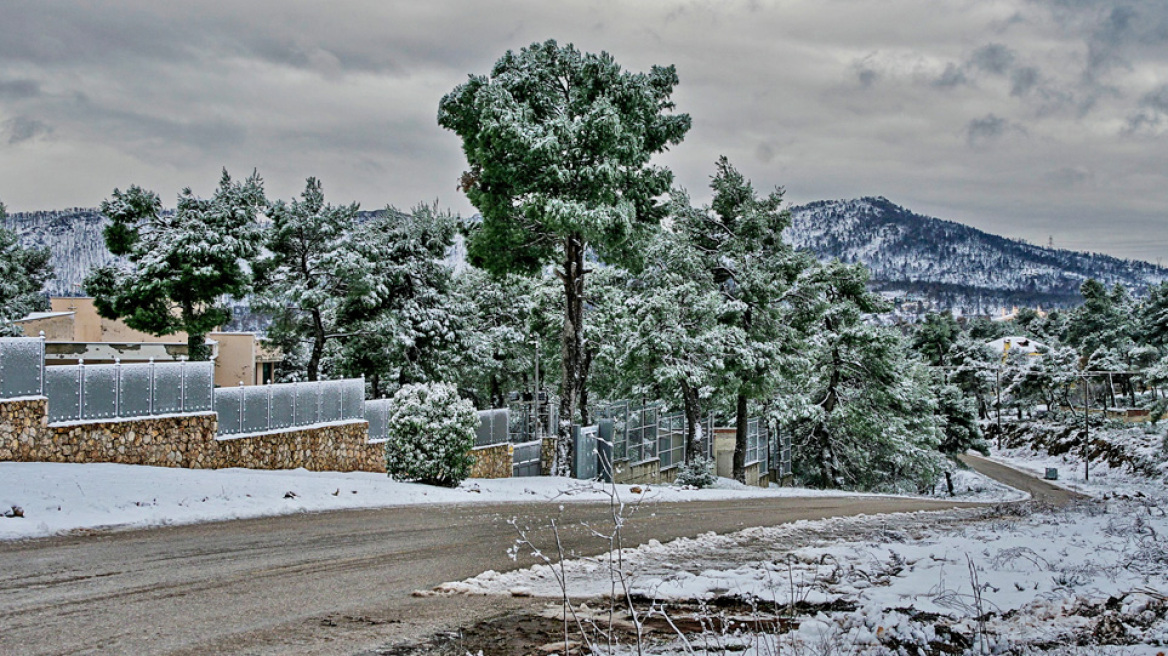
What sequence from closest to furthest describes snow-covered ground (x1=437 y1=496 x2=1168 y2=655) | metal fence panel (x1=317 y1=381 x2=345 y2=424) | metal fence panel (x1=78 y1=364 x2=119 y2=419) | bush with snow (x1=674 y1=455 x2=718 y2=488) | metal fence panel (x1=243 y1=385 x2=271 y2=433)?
1. snow-covered ground (x1=437 y1=496 x2=1168 y2=655)
2. metal fence panel (x1=78 y1=364 x2=119 y2=419)
3. metal fence panel (x1=243 y1=385 x2=271 y2=433)
4. metal fence panel (x1=317 y1=381 x2=345 y2=424)
5. bush with snow (x1=674 y1=455 x2=718 y2=488)

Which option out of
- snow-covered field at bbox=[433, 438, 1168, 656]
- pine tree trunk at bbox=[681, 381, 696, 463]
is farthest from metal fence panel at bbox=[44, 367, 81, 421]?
pine tree trunk at bbox=[681, 381, 696, 463]

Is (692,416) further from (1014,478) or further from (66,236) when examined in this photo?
(66,236)

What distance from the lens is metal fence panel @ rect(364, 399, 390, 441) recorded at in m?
24.9

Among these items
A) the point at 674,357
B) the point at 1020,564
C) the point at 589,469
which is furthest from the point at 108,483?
the point at 674,357

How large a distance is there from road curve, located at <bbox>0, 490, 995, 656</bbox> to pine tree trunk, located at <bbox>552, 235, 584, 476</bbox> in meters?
14.2

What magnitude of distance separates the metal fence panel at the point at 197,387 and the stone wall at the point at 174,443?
25cm

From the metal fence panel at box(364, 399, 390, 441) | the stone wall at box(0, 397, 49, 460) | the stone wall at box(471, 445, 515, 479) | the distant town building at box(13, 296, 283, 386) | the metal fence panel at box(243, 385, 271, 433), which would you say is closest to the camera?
the stone wall at box(0, 397, 49, 460)

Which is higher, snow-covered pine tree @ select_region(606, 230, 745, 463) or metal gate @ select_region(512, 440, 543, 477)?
snow-covered pine tree @ select_region(606, 230, 745, 463)

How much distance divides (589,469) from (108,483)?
58.0ft

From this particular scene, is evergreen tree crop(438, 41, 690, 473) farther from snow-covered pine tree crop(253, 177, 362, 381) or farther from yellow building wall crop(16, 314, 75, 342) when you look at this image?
yellow building wall crop(16, 314, 75, 342)

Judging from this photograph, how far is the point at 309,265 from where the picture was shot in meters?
36.1

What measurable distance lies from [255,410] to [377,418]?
5292 millimetres

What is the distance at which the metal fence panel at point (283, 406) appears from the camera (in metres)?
20.9

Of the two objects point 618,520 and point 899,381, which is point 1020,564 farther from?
point 899,381
